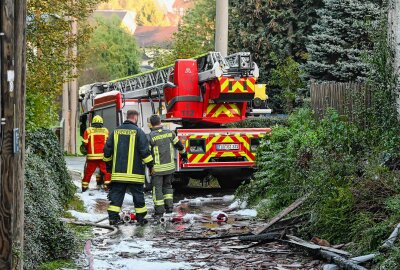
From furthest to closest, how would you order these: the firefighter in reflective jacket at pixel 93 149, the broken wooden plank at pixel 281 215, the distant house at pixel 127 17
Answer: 1. the distant house at pixel 127 17
2. the firefighter in reflective jacket at pixel 93 149
3. the broken wooden plank at pixel 281 215

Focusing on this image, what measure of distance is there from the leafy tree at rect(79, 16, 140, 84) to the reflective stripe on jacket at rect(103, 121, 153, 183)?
5614cm

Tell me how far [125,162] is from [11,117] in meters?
6.79

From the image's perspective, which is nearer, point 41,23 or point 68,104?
point 41,23

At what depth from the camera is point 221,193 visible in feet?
65.0

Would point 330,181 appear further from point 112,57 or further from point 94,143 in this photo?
point 112,57

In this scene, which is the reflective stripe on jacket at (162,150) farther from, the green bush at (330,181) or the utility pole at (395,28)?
the utility pole at (395,28)

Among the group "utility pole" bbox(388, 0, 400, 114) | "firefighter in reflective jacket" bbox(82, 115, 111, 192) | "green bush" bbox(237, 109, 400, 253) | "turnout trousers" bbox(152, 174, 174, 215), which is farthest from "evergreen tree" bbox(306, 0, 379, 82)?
"utility pole" bbox(388, 0, 400, 114)

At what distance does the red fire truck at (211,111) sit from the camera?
1883 centimetres

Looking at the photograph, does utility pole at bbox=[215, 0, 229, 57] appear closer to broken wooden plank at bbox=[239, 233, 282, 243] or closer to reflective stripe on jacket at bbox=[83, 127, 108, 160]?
reflective stripe on jacket at bbox=[83, 127, 108, 160]

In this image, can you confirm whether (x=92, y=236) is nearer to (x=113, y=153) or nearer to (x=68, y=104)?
(x=113, y=153)

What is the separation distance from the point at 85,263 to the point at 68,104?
2967cm

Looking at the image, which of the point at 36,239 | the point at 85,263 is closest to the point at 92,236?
the point at 85,263

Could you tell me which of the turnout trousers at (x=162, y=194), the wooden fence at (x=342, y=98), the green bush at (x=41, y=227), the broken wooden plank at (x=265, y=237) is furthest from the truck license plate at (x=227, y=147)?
the broken wooden plank at (x=265, y=237)

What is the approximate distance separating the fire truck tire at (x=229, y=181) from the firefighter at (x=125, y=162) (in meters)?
6.73
